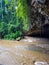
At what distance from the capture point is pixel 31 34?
63.7ft

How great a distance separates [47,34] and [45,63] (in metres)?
10.9

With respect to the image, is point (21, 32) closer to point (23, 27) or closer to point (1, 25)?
point (23, 27)

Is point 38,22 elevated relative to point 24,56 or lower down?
elevated

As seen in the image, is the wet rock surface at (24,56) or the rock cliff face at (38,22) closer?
the wet rock surface at (24,56)

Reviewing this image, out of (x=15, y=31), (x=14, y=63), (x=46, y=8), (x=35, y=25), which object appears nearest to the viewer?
(x=14, y=63)

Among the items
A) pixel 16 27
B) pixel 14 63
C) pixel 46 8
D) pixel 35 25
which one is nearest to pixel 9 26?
pixel 16 27

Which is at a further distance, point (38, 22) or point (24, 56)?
point (38, 22)

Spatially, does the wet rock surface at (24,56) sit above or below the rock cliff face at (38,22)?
below

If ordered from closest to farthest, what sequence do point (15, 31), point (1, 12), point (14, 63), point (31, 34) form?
point (14, 63), point (31, 34), point (15, 31), point (1, 12)

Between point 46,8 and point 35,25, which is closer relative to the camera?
point 46,8

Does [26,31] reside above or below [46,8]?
below

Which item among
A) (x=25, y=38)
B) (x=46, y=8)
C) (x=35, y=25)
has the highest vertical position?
(x=46, y=8)

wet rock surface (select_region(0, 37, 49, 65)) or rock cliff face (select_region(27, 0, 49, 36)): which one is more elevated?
rock cliff face (select_region(27, 0, 49, 36))

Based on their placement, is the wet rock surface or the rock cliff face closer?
the wet rock surface
